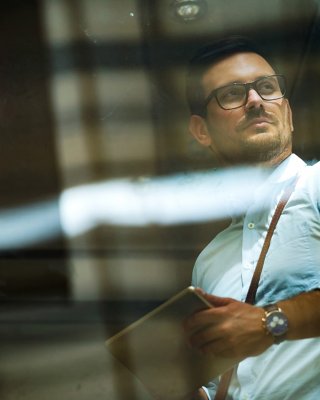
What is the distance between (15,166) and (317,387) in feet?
3.62

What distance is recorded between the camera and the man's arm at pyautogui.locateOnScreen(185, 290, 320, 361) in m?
1.43

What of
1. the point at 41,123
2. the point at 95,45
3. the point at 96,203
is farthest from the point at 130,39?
the point at 96,203

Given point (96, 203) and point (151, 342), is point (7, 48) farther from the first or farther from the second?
point (151, 342)

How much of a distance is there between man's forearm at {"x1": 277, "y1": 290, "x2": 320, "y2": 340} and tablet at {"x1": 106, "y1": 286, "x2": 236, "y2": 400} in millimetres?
187

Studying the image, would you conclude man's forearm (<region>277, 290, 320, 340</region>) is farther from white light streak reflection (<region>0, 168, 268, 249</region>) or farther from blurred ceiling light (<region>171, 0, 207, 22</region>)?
blurred ceiling light (<region>171, 0, 207, 22</region>)

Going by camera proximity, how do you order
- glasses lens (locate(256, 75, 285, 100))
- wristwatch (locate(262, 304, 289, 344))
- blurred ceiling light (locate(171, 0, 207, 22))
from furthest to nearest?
blurred ceiling light (locate(171, 0, 207, 22)) < glasses lens (locate(256, 75, 285, 100)) < wristwatch (locate(262, 304, 289, 344))

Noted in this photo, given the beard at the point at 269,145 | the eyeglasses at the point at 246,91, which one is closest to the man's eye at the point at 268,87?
the eyeglasses at the point at 246,91

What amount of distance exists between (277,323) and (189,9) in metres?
0.95

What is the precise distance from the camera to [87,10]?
172 centimetres

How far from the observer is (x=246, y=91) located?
152cm

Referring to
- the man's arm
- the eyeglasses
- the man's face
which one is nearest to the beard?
the man's face

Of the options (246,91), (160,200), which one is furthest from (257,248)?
(246,91)

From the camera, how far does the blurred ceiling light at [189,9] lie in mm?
1651

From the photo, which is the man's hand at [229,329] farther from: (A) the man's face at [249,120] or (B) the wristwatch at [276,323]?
(A) the man's face at [249,120]
